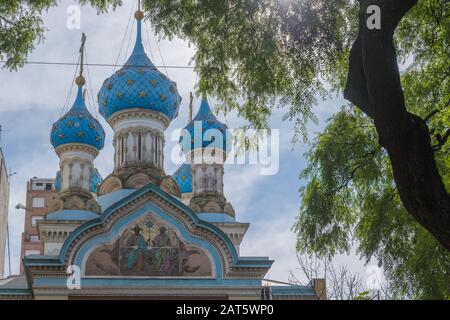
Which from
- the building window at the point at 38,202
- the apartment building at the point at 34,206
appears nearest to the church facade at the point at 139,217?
the apartment building at the point at 34,206

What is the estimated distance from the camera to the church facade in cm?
1759

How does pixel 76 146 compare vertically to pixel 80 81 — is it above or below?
below

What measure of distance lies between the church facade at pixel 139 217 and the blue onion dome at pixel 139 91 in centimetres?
3

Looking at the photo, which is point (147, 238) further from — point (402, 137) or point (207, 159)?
point (402, 137)

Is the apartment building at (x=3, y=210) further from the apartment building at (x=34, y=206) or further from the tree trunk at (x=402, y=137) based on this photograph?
the tree trunk at (x=402, y=137)

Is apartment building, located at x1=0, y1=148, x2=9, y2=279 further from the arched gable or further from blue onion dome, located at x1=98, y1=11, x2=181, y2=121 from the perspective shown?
the arched gable

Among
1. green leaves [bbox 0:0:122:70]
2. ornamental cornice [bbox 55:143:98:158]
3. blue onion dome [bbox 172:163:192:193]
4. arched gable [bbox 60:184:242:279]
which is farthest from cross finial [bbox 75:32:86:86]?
green leaves [bbox 0:0:122:70]

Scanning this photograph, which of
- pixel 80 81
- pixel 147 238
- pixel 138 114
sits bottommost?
pixel 147 238

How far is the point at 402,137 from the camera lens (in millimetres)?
6539

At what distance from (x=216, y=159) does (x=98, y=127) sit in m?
3.83

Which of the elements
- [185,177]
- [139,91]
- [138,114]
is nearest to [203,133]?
[138,114]

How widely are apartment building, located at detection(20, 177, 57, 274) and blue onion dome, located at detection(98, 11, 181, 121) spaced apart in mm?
30719

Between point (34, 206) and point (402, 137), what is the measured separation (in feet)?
170
